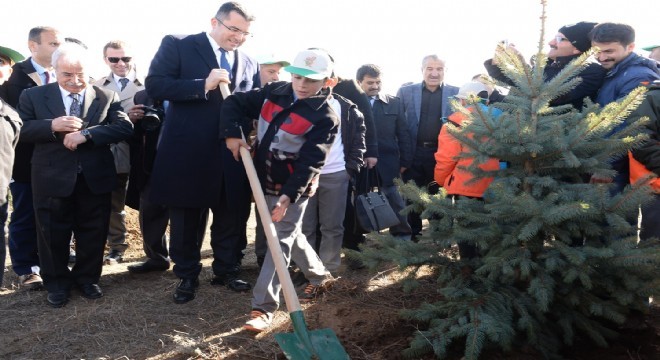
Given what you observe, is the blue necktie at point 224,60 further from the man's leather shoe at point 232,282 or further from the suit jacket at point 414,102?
the suit jacket at point 414,102

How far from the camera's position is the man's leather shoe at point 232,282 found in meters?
5.21

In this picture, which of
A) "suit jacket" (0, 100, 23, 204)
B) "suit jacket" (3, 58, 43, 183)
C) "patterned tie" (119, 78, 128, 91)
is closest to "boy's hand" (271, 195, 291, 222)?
"suit jacket" (0, 100, 23, 204)

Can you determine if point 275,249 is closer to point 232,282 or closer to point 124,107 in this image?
point 232,282

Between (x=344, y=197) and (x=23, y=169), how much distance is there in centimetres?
287

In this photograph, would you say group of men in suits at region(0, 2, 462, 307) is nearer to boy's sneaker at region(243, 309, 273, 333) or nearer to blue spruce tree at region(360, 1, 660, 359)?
boy's sneaker at region(243, 309, 273, 333)

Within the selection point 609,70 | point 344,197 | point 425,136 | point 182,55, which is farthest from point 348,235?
point 609,70

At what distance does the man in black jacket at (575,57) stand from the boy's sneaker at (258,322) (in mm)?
2612

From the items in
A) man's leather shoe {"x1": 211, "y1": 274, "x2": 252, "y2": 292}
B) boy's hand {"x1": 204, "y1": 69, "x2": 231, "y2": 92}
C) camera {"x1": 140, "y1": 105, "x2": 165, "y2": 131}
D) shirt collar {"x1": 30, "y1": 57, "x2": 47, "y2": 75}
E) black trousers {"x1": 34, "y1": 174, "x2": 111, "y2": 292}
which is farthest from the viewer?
shirt collar {"x1": 30, "y1": 57, "x2": 47, "y2": 75}

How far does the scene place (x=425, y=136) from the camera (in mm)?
6805

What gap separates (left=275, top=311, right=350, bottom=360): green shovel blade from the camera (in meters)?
3.47

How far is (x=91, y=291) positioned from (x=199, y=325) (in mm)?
1256

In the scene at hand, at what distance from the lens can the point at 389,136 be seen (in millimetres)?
6543

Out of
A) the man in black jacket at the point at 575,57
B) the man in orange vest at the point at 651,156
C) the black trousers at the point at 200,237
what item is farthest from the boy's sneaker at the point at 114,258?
the man in orange vest at the point at 651,156

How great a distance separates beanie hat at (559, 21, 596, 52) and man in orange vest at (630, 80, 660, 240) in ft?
2.77
